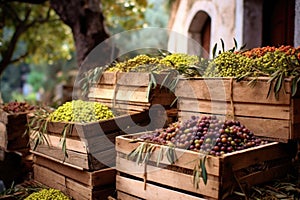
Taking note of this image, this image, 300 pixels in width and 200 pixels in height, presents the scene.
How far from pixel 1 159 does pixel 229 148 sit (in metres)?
3.01

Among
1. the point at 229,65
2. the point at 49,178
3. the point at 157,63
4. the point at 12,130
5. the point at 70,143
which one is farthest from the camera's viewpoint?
the point at 12,130

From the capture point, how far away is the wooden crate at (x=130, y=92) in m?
3.11

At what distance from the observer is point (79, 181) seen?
9.96 feet

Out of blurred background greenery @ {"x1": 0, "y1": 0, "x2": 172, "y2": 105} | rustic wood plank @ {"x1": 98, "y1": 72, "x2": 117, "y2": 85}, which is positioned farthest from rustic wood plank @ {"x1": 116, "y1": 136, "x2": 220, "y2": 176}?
blurred background greenery @ {"x1": 0, "y1": 0, "x2": 172, "y2": 105}

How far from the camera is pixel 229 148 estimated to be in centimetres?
224

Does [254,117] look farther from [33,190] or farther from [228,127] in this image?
[33,190]

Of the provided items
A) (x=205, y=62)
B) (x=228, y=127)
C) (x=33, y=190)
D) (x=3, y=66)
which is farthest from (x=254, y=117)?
(x=3, y=66)

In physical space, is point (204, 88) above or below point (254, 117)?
above

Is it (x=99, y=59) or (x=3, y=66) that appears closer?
(x=99, y=59)

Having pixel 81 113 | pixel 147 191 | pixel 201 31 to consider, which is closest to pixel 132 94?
pixel 81 113

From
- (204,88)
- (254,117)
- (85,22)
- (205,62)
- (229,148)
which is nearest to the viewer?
(229,148)

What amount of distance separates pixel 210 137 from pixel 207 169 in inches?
9.0

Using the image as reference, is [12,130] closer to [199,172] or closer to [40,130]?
[40,130]

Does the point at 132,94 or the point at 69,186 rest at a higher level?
the point at 132,94
